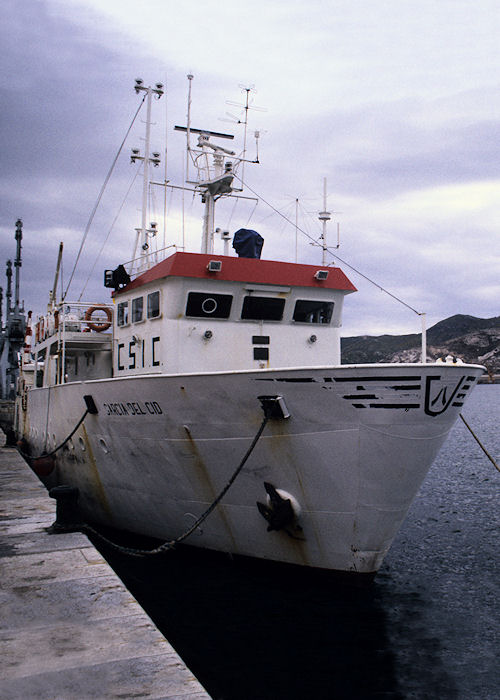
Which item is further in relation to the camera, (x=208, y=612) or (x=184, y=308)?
(x=184, y=308)

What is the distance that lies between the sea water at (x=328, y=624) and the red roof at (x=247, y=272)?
15.0 ft

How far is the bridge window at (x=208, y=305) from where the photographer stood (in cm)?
1084

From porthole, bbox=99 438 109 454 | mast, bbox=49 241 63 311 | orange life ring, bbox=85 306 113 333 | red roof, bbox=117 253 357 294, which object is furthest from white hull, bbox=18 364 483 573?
mast, bbox=49 241 63 311

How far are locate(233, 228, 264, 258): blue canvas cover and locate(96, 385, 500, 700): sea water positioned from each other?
5.36m

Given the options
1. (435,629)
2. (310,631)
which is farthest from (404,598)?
(310,631)

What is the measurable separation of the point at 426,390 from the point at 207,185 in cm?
707

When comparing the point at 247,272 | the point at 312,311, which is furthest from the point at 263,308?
the point at 312,311

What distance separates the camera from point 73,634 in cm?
484

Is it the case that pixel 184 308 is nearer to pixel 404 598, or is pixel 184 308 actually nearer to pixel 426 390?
pixel 426 390

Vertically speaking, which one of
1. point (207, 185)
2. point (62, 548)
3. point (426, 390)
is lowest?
point (62, 548)

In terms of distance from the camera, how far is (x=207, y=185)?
12.8 meters

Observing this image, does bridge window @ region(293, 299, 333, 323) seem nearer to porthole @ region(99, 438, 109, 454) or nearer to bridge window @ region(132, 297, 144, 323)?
bridge window @ region(132, 297, 144, 323)

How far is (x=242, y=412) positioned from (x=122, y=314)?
504 cm

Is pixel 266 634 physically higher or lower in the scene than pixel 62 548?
lower
